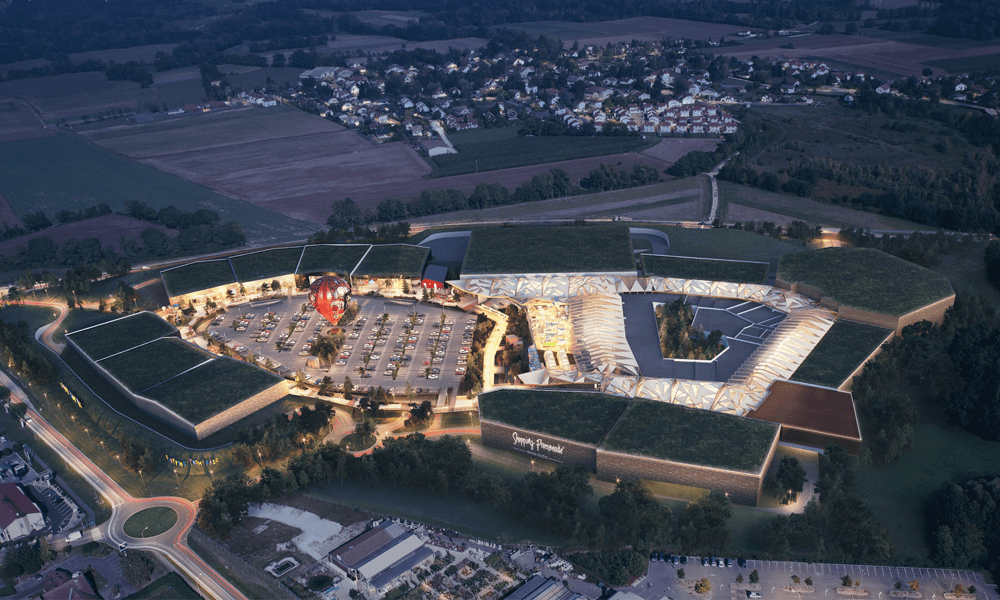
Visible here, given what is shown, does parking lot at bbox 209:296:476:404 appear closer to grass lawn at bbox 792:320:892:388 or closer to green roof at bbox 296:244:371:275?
green roof at bbox 296:244:371:275

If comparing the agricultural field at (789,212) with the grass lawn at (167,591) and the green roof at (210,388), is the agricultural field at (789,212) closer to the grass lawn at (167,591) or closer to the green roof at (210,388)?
the green roof at (210,388)

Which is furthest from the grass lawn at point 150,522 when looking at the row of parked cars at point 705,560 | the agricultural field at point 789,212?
the agricultural field at point 789,212

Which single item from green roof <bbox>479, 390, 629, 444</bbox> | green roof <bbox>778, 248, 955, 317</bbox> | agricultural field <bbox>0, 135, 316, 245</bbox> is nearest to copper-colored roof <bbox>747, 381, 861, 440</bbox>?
green roof <bbox>479, 390, 629, 444</bbox>

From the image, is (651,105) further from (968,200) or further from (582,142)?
(968,200)

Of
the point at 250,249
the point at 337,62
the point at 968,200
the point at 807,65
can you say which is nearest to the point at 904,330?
the point at 968,200

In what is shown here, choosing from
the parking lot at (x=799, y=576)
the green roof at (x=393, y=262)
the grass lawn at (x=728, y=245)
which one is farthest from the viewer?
the grass lawn at (x=728, y=245)
